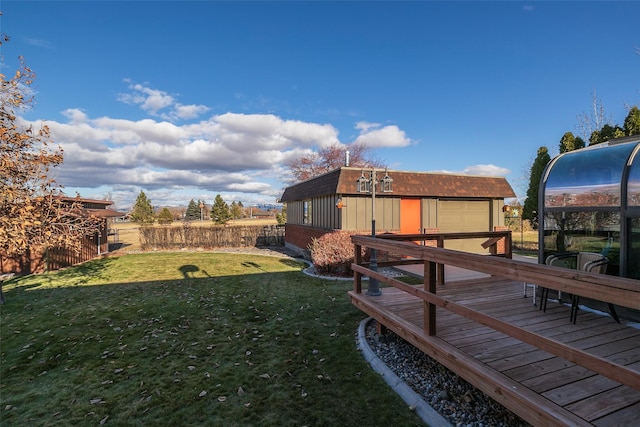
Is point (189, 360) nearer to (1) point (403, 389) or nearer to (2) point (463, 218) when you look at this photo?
(1) point (403, 389)

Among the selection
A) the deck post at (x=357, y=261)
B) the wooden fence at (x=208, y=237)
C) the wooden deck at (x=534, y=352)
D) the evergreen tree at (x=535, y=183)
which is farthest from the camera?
the wooden fence at (x=208, y=237)

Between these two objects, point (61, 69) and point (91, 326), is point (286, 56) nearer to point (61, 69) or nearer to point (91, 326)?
point (61, 69)

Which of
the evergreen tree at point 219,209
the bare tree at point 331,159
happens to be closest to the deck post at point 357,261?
the bare tree at point 331,159

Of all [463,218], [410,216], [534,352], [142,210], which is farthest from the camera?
[142,210]

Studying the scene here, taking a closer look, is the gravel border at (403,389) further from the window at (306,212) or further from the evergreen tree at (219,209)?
the evergreen tree at (219,209)

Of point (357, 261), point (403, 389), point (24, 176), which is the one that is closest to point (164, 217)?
point (24, 176)

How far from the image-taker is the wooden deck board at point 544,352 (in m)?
2.14

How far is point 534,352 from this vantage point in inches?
117

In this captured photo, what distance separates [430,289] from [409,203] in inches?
409

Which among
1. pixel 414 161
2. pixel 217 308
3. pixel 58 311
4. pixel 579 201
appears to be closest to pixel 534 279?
pixel 579 201

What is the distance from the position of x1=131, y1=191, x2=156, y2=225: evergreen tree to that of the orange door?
129 ft

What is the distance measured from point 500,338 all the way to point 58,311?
8760 mm

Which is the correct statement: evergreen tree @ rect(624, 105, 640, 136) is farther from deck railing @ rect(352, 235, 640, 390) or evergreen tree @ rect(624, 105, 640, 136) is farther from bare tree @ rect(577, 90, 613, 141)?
deck railing @ rect(352, 235, 640, 390)

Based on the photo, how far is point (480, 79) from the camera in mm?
14430
